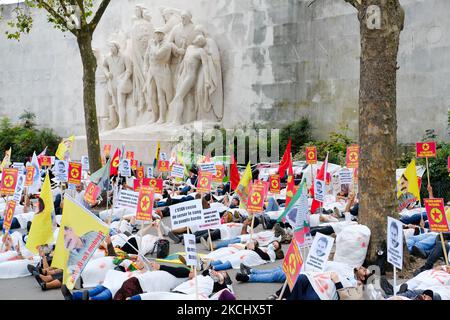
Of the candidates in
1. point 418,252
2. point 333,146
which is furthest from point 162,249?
point 333,146

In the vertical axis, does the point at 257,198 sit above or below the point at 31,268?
above

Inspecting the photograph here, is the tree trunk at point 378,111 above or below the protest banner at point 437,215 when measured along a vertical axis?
above

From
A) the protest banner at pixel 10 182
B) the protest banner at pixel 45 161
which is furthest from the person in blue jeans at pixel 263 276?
the protest banner at pixel 45 161

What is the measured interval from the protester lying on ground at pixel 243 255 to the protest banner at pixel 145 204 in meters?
1.08

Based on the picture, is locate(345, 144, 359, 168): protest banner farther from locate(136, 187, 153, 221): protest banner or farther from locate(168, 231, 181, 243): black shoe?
locate(136, 187, 153, 221): protest banner

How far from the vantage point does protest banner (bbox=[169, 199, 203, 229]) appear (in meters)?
7.67

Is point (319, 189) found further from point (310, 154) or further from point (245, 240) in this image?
point (310, 154)

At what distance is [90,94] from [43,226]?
26.3 ft

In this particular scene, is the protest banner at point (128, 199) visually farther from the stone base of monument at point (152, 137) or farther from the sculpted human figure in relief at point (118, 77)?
the sculpted human figure in relief at point (118, 77)

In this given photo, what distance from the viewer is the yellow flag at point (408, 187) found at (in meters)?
10.8

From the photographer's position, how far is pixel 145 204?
355 inches

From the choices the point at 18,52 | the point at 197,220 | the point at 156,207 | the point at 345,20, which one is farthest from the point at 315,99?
the point at 18,52

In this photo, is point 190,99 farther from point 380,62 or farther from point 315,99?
point 380,62

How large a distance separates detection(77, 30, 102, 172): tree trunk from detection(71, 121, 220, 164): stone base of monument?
465 cm
